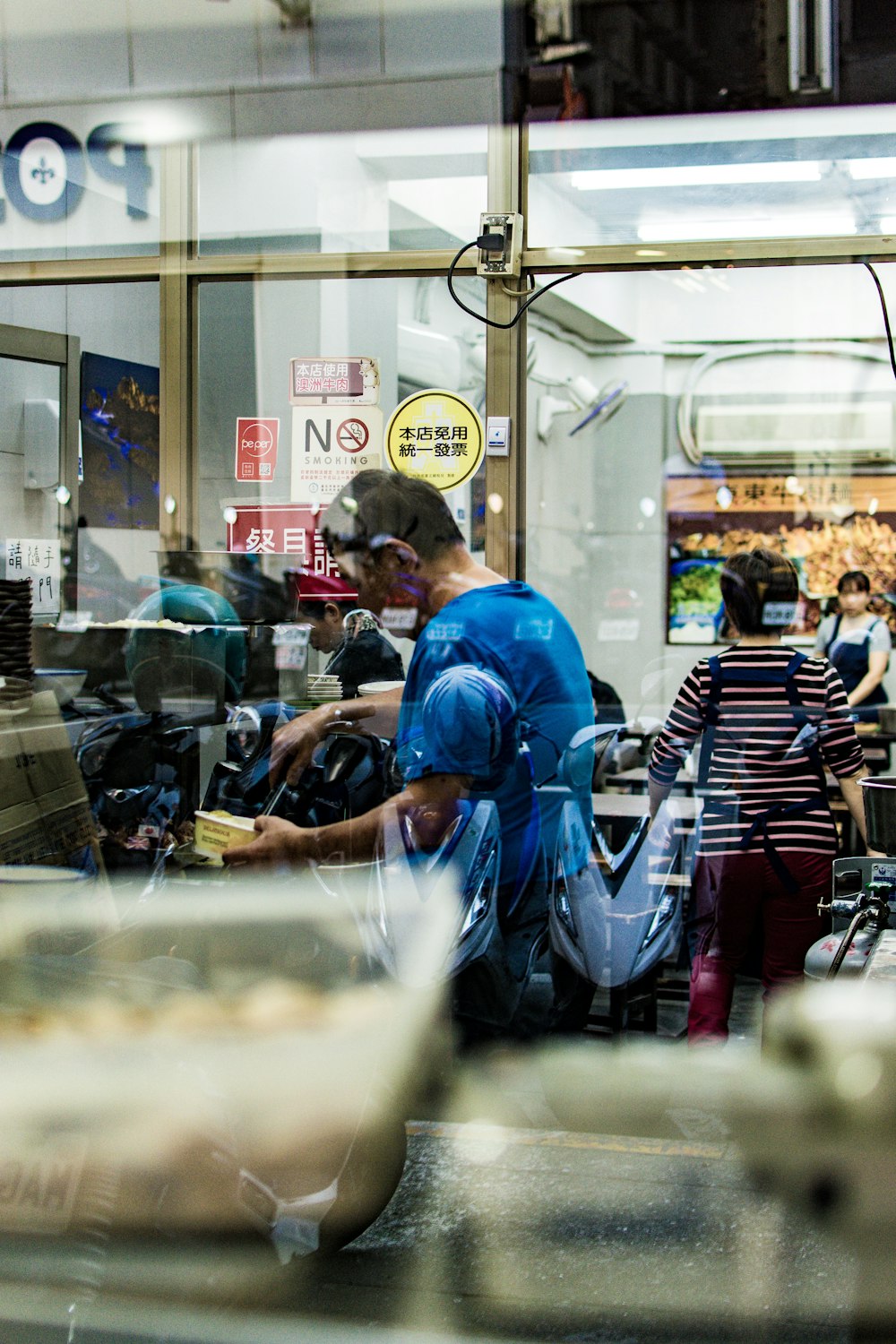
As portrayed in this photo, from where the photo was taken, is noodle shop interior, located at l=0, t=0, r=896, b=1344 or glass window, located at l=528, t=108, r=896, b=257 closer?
noodle shop interior, located at l=0, t=0, r=896, b=1344

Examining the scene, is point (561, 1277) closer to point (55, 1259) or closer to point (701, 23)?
point (55, 1259)

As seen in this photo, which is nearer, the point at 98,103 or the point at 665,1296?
the point at 665,1296

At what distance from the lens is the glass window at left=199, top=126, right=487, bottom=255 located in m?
3.97

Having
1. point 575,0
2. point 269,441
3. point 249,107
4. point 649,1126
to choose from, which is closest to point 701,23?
point 575,0

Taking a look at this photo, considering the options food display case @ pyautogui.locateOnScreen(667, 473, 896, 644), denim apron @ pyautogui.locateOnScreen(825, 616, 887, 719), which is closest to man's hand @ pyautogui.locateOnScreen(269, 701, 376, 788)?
denim apron @ pyautogui.locateOnScreen(825, 616, 887, 719)

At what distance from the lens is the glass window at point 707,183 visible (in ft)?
12.4

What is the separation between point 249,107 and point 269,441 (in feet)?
3.87

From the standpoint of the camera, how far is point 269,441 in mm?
4289

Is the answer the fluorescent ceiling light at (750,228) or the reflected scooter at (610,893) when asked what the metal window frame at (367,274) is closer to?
the fluorescent ceiling light at (750,228)

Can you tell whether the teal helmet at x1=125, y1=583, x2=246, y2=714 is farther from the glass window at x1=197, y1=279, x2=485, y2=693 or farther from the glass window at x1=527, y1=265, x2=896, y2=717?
the glass window at x1=527, y1=265, x2=896, y2=717

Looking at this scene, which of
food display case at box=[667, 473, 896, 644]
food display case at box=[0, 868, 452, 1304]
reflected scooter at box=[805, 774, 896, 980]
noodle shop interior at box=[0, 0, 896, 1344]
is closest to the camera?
food display case at box=[0, 868, 452, 1304]

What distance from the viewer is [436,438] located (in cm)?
430

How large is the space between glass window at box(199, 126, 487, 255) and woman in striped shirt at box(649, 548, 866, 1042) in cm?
151

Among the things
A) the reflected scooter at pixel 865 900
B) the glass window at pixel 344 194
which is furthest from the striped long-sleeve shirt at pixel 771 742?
the glass window at pixel 344 194
